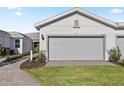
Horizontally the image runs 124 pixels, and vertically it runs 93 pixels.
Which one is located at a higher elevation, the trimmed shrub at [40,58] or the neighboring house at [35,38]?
the neighboring house at [35,38]

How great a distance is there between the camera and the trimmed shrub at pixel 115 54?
1923 cm

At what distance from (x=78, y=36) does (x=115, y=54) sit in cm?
320

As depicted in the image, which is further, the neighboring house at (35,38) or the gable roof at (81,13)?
the neighboring house at (35,38)

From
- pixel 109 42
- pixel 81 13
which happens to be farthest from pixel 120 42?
pixel 81 13

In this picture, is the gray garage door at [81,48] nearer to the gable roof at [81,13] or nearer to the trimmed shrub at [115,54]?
the trimmed shrub at [115,54]

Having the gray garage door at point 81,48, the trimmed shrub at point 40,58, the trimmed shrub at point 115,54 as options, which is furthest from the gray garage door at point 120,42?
the trimmed shrub at point 40,58

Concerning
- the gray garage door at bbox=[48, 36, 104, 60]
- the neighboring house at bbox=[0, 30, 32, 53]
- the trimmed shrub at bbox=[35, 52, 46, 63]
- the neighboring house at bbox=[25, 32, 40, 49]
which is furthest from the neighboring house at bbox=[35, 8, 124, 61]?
the neighboring house at bbox=[25, 32, 40, 49]

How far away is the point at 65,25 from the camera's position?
1958 centimetres

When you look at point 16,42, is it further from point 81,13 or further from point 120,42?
point 120,42

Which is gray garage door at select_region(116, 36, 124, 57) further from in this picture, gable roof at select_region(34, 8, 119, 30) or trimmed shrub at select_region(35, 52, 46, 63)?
trimmed shrub at select_region(35, 52, 46, 63)

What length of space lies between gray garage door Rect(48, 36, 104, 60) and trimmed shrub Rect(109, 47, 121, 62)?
748 millimetres

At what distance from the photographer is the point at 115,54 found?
63.4ft
